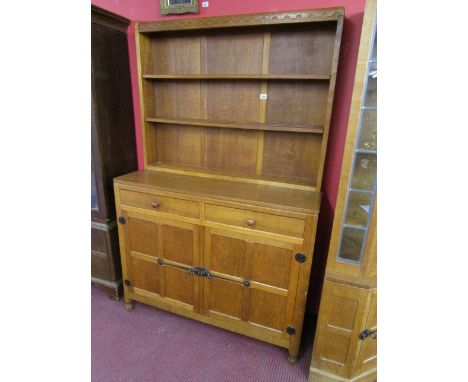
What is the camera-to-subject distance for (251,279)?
1501 mm

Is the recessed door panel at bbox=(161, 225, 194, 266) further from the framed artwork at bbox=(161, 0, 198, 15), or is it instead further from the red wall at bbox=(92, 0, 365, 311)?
the framed artwork at bbox=(161, 0, 198, 15)

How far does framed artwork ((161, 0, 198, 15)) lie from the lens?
1.58 m

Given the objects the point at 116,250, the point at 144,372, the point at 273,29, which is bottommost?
the point at 144,372

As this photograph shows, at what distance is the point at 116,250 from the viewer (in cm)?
193

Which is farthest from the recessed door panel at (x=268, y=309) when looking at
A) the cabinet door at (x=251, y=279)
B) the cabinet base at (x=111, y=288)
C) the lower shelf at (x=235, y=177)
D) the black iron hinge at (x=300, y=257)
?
the cabinet base at (x=111, y=288)

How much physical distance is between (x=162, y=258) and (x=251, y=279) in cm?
58

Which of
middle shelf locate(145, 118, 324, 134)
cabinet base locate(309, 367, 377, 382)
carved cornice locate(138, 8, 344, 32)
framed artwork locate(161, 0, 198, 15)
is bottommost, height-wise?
cabinet base locate(309, 367, 377, 382)

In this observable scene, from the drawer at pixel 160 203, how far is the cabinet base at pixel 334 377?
41.1 inches

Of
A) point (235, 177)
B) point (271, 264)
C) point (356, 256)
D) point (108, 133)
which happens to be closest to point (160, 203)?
point (235, 177)

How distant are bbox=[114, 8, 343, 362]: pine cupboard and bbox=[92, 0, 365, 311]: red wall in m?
0.08

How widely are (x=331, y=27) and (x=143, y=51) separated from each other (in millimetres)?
1106

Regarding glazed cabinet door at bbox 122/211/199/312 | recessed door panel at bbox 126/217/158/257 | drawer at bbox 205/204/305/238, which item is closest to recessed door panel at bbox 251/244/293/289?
drawer at bbox 205/204/305/238
